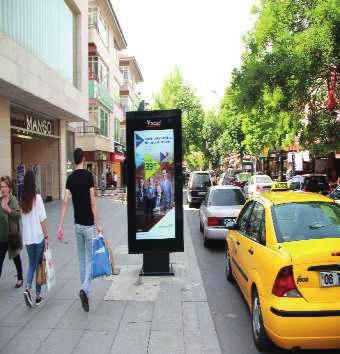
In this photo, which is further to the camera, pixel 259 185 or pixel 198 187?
pixel 259 185

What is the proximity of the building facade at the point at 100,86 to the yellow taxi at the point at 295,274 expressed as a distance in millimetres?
28055

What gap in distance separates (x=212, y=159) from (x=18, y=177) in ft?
156

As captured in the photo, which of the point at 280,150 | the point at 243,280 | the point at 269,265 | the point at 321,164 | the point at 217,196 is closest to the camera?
the point at 269,265

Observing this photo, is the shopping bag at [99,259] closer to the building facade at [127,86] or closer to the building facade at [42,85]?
the building facade at [42,85]

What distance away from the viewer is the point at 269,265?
4.65 meters

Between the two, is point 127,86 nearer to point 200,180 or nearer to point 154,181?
point 200,180

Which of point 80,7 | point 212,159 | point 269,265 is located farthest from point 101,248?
point 212,159

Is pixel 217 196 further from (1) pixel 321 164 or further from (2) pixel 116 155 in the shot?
(2) pixel 116 155

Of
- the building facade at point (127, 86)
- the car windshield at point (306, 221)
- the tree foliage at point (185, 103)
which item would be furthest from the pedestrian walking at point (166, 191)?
the tree foliage at point (185, 103)

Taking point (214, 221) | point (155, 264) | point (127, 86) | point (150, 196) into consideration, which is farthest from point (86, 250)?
point (127, 86)

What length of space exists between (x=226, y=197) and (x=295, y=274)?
7764mm

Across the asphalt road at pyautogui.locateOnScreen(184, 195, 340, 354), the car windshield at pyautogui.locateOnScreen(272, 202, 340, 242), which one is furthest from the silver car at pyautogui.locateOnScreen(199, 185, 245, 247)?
the car windshield at pyautogui.locateOnScreen(272, 202, 340, 242)

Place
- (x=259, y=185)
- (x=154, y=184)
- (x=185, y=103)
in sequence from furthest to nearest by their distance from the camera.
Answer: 1. (x=185, y=103)
2. (x=259, y=185)
3. (x=154, y=184)

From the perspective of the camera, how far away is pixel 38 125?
22.3 metres
